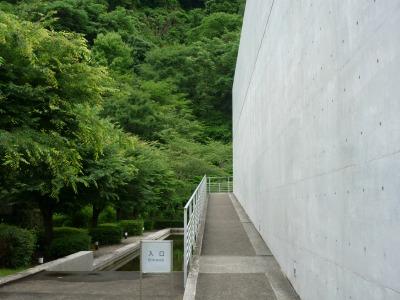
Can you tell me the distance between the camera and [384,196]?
339cm

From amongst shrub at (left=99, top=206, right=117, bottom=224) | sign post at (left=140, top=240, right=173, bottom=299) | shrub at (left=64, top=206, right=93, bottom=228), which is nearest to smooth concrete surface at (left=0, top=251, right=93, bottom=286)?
sign post at (left=140, top=240, right=173, bottom=299)

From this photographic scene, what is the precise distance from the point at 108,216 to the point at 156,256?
21207mm

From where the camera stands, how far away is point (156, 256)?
7613 mm

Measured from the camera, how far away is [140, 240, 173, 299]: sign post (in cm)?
756

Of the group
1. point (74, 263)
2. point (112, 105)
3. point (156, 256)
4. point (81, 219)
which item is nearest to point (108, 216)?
point (81, 219)

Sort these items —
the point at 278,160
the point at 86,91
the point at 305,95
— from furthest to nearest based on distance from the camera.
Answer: the point at 86,91 → the point at 278,160 → the point at 305,95

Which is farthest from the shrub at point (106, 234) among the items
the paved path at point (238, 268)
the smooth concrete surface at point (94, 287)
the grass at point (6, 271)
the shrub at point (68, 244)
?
the smooth concrete surface at point (94, 287)

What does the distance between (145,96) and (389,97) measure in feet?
130

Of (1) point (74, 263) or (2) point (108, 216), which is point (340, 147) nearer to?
(1) point (74, 263)

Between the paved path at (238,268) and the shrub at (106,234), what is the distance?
6.35 metres

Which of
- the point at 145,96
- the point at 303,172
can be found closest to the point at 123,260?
the point at 303,172

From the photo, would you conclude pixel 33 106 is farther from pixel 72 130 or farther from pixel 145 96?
pixel 145 96

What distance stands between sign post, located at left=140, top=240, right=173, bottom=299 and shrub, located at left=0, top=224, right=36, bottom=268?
7.08 m

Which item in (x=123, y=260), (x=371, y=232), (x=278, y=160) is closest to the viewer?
(x=371, y=232)
